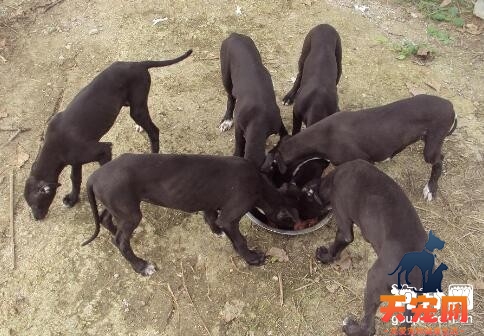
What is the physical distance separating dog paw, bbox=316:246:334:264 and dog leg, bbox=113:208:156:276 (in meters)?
1.94

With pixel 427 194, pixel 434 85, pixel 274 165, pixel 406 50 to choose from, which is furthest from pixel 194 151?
pixel 406 50

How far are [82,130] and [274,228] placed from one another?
2.55 meters

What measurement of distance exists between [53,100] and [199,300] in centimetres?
415

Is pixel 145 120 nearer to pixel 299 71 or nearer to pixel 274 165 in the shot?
pixel 274 165

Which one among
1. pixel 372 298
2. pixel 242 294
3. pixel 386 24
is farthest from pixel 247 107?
pixel 386 24

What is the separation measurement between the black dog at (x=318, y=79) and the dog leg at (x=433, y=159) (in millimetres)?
1235

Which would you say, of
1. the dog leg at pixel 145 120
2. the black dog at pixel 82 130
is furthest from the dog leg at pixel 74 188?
the dog leg at pixel 145 120

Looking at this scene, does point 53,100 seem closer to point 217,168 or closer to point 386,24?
point 217,168

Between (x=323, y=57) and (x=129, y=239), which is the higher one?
(x=323, y=57)

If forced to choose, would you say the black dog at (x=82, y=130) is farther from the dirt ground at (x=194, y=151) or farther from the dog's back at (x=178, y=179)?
the dog's back at (x=178, y=179)

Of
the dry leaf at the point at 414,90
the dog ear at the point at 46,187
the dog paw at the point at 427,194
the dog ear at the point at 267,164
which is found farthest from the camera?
the dry leaf at the point at 414,90

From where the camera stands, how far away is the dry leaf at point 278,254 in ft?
18.9

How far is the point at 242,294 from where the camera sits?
5.49 m

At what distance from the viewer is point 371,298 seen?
4488 mm
